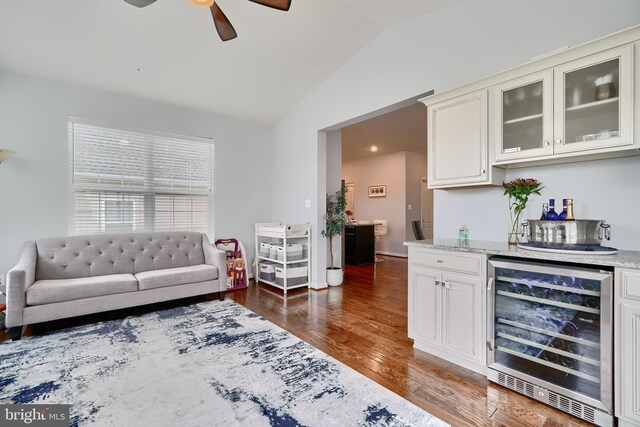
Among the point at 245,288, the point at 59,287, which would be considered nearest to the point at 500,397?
the point at 245,288

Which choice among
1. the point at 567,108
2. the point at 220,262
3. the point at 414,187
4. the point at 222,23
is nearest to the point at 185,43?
the point at 222,23

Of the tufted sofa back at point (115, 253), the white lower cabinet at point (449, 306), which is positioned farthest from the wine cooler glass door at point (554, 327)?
the tufted sofa back at point (115, 253)

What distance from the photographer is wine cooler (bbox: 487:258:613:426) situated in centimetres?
157

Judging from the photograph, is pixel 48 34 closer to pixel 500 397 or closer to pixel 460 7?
pixel 460 7

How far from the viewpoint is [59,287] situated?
9.11ft

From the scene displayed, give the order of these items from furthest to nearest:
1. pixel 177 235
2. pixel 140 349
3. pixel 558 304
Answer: pixel 177 235
pixel 140 349
pixel 558 304

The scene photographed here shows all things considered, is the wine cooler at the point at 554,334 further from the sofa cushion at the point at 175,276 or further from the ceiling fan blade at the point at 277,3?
the sofa cushion at the point at 175,276

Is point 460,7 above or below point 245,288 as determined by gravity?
above

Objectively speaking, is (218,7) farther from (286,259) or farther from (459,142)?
(286,259)

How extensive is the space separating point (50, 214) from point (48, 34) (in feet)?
6.29

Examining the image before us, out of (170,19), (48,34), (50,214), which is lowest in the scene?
(50,214)

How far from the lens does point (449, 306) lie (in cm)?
222

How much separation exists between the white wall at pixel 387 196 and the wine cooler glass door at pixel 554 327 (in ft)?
17.6

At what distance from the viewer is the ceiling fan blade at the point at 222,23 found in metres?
2.18
